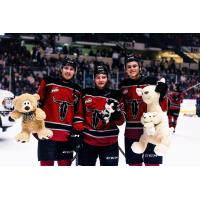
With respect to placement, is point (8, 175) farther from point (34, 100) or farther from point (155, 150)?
point (155, 150)

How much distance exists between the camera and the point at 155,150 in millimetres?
3543

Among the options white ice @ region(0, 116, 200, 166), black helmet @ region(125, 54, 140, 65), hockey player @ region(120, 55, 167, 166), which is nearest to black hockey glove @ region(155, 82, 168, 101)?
hockey player @ region(120, 55, 167, 166)

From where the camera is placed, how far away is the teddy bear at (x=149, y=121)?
11.4ft

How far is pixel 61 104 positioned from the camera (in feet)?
11.5

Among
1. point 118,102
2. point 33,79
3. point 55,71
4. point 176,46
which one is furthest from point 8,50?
point 176,46

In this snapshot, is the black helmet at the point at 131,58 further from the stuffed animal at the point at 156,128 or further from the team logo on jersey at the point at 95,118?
the team logo on jersey at the point at 95,118

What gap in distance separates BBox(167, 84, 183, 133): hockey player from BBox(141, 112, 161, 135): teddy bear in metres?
0.19

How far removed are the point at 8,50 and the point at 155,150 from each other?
150 cm

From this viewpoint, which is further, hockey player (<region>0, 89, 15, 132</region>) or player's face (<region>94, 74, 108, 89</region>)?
hockey player (<region>0, 89, 15, 132</region>)

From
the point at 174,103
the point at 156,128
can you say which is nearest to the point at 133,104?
the point at 156,128

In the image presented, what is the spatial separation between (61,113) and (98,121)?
0.29 metres

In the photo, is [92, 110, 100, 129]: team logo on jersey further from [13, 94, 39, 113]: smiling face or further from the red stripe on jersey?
[13, 94, 39, 113]: smiling face

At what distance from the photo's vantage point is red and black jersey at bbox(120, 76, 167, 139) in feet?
11.5

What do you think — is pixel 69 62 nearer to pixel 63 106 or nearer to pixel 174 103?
pixel 63 106
